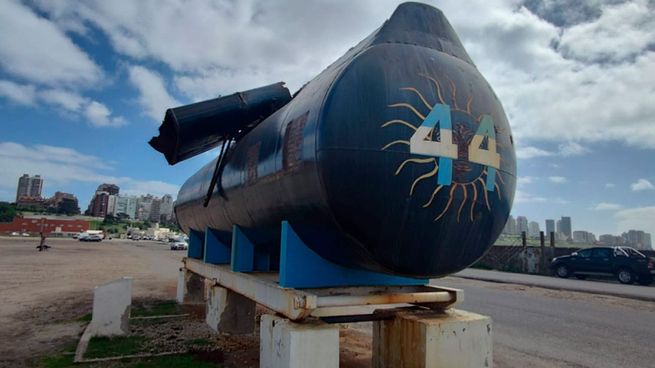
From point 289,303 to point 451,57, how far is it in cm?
234

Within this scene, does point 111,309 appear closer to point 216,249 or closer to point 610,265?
point 216,249

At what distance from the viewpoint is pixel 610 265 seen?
16.0 m

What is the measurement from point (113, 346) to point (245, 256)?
7.22 feet

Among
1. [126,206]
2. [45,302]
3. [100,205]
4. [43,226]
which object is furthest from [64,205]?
[45,302]

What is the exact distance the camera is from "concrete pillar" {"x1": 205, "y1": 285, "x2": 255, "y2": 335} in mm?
6023

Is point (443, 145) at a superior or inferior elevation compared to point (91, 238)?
superior

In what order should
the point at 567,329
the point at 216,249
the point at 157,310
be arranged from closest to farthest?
1. the point at 216,249
2. the point at 567,329
3. the point at 157,310

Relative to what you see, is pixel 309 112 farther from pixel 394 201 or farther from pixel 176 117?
pixel 176 117

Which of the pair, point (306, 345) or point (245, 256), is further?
point (245, 256)

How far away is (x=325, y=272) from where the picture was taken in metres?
3.67

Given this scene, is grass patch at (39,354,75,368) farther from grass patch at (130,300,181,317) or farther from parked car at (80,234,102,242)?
parked car at (80,234,102,242)

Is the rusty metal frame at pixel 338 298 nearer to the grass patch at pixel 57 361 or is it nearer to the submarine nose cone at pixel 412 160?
the submarine nose cone at pixel 412 160

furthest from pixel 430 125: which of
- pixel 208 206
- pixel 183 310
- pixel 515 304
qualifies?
pixel 515 304

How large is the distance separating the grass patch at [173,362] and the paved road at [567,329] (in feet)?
11.2
